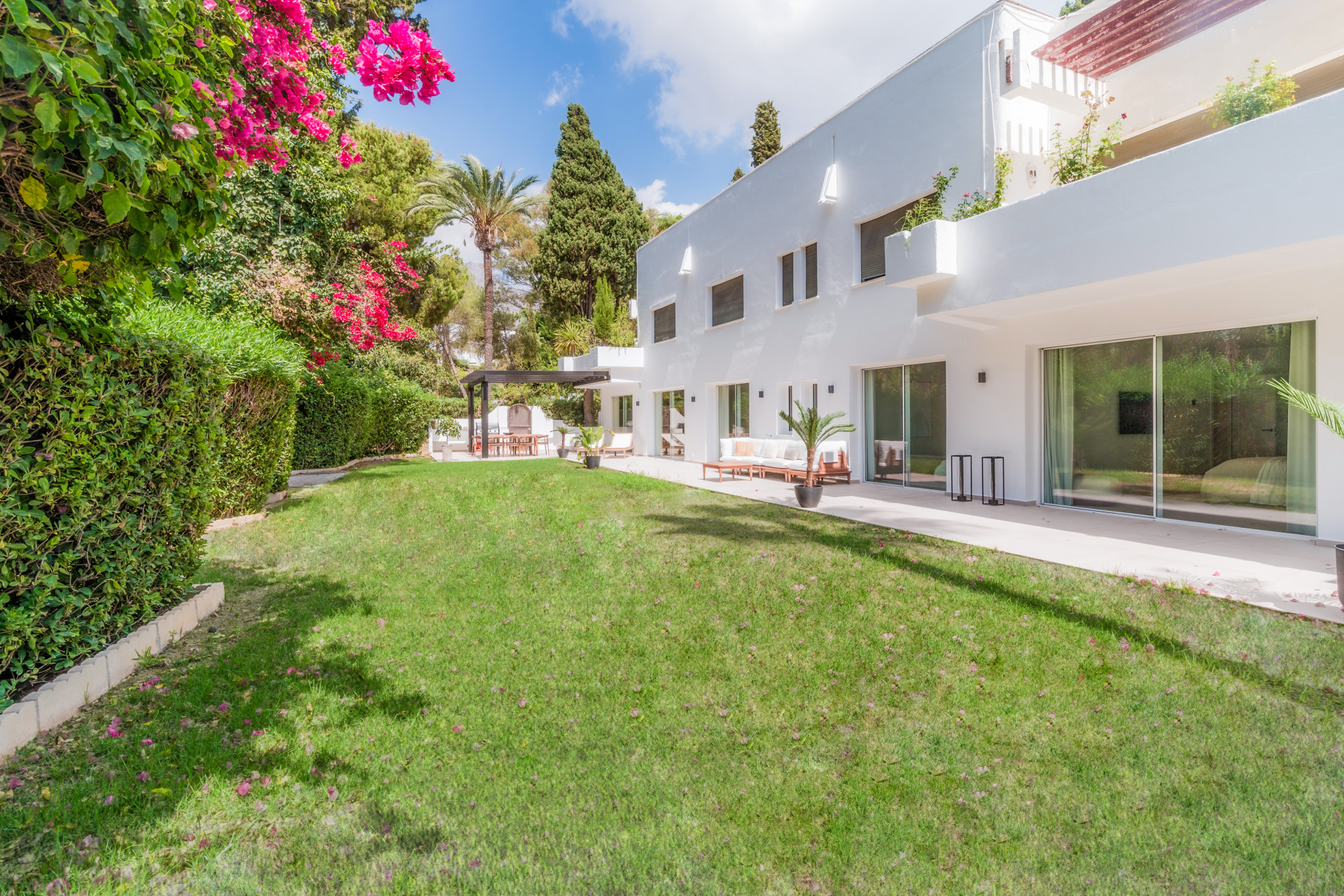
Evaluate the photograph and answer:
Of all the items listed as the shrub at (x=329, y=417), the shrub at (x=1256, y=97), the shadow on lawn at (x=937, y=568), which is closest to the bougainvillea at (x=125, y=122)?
the shadow on lawn at (x=937, y=568)

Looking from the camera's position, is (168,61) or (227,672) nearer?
(168,61)

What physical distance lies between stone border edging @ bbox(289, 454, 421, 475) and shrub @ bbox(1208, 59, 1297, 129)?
47.0 feet

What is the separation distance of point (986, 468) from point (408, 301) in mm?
25988

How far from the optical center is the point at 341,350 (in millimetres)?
14578

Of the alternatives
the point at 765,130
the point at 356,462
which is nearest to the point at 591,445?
the point at 356,462

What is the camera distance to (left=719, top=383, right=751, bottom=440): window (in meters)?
16.4

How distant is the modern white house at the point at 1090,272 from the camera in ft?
20.2

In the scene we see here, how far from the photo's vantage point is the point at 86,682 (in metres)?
3.45

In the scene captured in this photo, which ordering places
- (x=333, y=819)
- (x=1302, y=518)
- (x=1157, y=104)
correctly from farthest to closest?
1. (x=1157, y=104)
2. (x=1302, y=518)
3. (x=333, y=819)

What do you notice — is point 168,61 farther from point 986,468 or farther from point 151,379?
point 986,468

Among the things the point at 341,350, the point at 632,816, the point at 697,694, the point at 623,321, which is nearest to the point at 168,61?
the point at 632,816

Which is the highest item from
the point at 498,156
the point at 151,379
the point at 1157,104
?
the point at 498,156

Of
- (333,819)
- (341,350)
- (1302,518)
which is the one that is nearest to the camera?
(333,819)

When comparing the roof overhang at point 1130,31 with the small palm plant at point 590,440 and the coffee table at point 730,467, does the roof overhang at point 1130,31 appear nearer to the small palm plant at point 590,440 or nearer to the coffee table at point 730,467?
the coffee table at point 730,467
